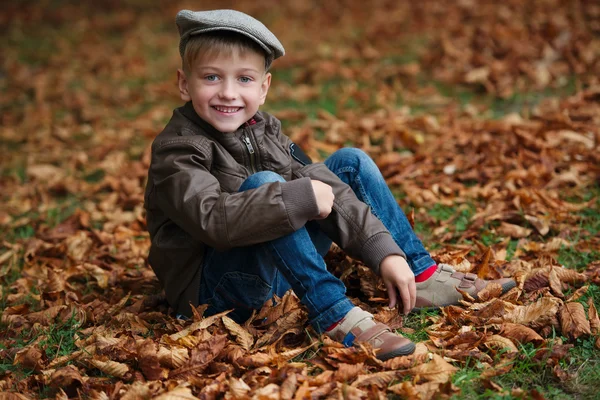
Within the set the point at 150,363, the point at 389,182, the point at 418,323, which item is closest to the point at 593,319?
the point at 418,323

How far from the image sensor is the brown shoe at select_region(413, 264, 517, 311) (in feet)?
9.61

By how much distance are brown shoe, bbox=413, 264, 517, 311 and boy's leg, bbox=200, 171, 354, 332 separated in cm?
46

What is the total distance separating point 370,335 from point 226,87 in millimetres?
1136

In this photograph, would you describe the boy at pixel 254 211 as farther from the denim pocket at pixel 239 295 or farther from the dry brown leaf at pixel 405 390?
the dry brown leaf at pixel 405 390

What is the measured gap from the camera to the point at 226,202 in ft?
8.34

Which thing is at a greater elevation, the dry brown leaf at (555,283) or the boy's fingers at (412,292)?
the boy's fingers at (412,292)

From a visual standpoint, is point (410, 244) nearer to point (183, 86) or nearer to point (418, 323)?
point (418, 323)

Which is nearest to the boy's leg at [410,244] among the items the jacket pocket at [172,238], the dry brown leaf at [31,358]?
the jacket pocket at [172,238]

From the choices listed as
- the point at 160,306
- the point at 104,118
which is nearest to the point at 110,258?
the point at 160,306

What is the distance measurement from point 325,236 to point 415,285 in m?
0.44

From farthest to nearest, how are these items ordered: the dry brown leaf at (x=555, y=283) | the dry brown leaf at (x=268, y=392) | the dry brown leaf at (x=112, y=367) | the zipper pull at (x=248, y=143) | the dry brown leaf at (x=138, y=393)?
the dry brown leaf at (x=555, y=283) → the zipper pull at (x=248, y=143) → the dry brown leaf at (x=112, y=367) → the dry brown leaf at (x=138, y=393) → the dry brown leaf at (x=268, y=392)

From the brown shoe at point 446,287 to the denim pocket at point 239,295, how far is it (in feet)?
2.18

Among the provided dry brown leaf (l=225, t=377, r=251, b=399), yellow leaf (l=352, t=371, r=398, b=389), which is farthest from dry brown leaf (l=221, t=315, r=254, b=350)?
yellow leaf (l=352, t=371, r=398, b=389)

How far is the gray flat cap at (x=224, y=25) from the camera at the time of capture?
106 inches
